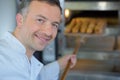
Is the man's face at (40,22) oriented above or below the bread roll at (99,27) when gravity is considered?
above

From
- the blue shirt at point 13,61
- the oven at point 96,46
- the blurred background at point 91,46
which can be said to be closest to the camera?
the blue shirt at point 13,61

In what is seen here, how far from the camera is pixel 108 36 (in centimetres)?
A: 181

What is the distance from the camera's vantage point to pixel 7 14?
1.31 metres

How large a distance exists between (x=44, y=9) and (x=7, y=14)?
1.34 feet

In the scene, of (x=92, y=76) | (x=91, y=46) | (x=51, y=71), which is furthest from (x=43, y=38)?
(x=91, y=46)

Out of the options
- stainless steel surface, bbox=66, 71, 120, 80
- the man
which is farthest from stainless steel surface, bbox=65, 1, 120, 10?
the man

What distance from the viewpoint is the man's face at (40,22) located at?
946 mm

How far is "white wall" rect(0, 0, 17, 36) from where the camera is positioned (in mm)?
1304

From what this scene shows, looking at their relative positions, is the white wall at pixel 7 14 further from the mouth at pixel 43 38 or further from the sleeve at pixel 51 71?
the mouth at pixel 43 38

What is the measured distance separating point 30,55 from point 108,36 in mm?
841

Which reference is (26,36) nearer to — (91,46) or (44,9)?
(44,9)

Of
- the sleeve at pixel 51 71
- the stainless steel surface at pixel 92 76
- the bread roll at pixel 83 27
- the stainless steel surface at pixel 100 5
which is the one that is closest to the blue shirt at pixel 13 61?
the sleeve at pixel 51 71

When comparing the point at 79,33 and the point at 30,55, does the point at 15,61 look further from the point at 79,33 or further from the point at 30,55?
the point at 79,33

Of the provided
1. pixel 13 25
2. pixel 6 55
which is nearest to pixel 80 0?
pixel 13 25
